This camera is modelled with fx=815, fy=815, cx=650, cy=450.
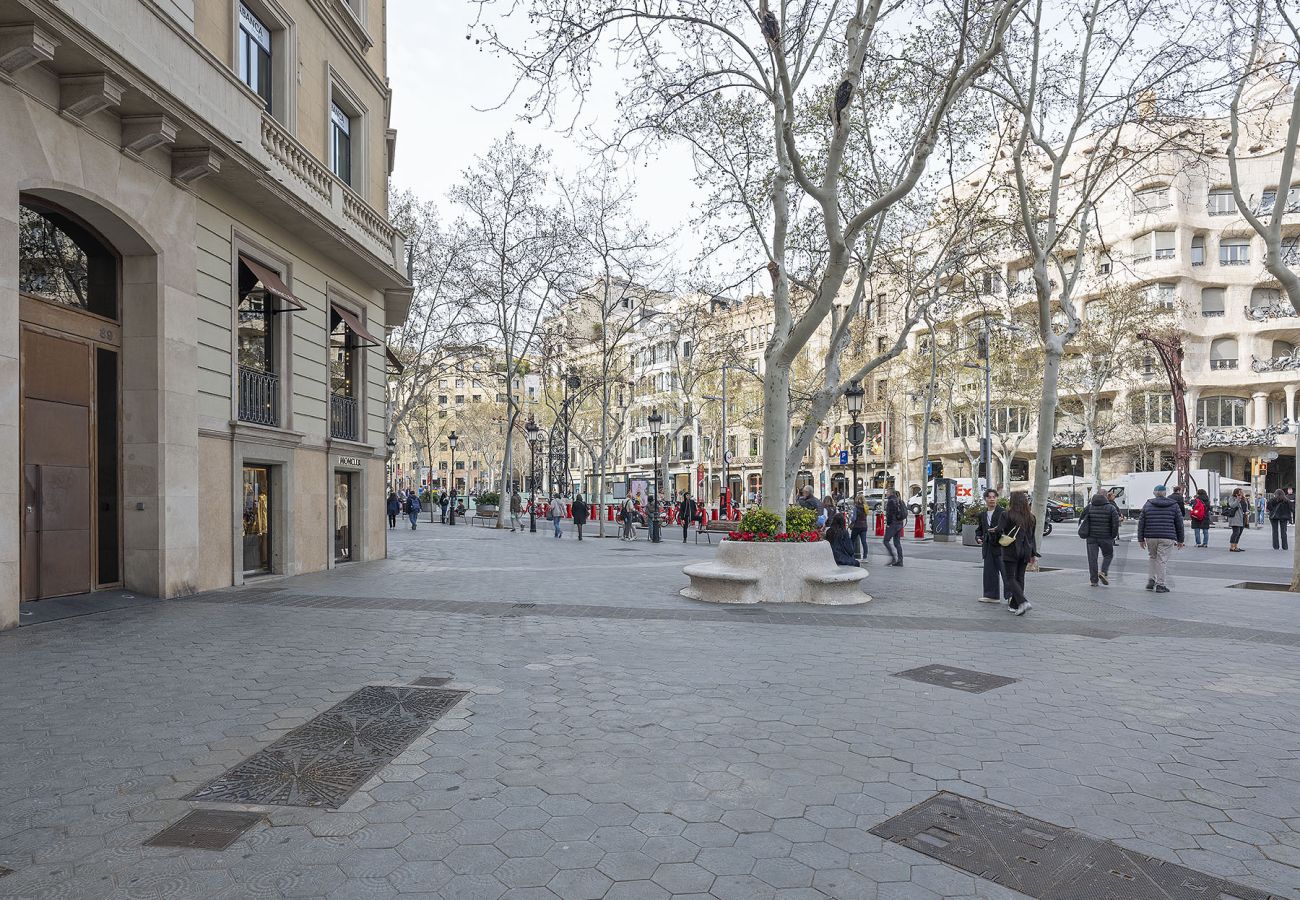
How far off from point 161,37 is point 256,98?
94.1 inches

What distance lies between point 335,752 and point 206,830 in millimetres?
1070

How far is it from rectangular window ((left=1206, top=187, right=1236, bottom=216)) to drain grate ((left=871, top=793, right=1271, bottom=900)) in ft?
201

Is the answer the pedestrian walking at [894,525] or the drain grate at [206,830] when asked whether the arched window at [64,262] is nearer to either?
the drain grate at [206,830]

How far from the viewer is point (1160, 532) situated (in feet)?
44.1

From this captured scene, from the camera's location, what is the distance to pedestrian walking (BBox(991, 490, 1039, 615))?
10.8m

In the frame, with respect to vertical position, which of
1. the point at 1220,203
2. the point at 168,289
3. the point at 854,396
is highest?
the point at 1220,203

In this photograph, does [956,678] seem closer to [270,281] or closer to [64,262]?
[64,262]

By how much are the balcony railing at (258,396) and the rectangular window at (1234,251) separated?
5857cm

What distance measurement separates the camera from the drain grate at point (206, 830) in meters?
3.48

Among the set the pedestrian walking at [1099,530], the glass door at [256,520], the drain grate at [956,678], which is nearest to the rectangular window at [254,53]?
the glass door at [256,520]

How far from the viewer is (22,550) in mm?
9211

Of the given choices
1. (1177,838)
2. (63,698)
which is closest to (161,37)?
(63,698)

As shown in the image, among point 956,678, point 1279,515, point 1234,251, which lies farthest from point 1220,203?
point 956,678

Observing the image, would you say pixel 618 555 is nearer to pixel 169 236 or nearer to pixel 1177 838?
pixel 169 236
